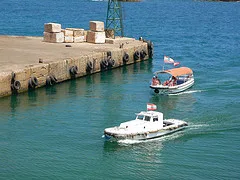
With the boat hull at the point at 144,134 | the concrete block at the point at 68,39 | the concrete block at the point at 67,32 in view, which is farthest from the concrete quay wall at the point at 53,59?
the boat hull at the point at 144,134

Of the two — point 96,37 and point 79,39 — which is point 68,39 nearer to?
point 79,39

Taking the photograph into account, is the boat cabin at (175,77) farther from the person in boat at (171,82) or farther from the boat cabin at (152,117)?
the boat cabin at (152,117)

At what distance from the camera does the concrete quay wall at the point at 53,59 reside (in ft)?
174

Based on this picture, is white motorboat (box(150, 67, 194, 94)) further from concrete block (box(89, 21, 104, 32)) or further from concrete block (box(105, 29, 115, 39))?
concrete block (box(105, 29, 115, 39))

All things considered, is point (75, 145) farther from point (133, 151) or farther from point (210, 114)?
point (210, 114)


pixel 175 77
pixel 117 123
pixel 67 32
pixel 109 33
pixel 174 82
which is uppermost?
pixel 67 32

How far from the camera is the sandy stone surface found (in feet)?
190

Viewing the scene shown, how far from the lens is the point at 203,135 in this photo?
42.2m

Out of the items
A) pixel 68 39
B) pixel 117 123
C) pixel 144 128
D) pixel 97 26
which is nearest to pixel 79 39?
pixel 68 39

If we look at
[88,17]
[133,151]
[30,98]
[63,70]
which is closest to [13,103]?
[30,98]

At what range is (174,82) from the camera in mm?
56531

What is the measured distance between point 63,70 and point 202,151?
76.3 feet

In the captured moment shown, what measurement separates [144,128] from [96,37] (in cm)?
3314

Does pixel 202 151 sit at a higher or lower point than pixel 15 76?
lower
